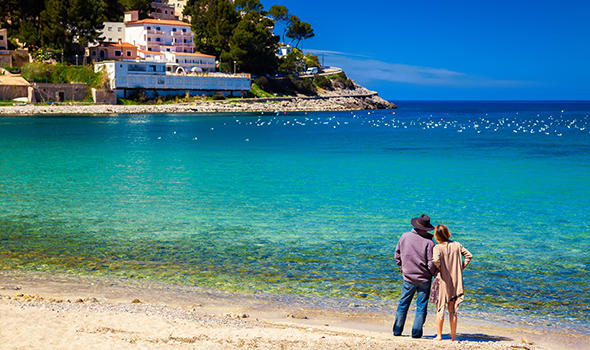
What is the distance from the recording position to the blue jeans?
331 inches

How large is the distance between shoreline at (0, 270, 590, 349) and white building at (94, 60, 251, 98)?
312 ft

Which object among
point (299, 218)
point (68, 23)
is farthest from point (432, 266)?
point (68, 23)

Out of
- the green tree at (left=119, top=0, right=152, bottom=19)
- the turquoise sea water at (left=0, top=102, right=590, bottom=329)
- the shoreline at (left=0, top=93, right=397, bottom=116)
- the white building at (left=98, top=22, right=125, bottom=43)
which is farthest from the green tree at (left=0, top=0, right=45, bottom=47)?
the turquoise sea water at (left=0, top=102, right=590, bottom=329)

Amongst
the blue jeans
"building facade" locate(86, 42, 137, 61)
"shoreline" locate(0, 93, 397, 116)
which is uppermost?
"building facade" locate(86, 42, 137, 61)

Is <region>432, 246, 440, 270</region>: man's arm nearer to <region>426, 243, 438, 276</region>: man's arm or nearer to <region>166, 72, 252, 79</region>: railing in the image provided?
<region>426, 243, 438, 276</region>: man's arm

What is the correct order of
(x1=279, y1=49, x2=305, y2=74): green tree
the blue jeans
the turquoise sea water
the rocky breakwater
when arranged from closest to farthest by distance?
1. the blue jeans
2. the turquoise sea water
3. the rocky breakwater
4. (x1=279, y1=49, x2=305, y2=74): green tree

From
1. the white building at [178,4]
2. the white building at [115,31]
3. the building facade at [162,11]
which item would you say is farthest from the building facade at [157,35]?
the white building at [178,4]

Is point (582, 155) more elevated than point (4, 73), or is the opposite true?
point (4, 73)

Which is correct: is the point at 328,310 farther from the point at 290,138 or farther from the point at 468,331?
the point at 290,138

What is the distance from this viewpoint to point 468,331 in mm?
9422

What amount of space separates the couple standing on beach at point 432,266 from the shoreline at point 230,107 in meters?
87.5

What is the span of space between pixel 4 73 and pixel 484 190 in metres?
89.2

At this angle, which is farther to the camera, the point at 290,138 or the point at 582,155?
the point at 290,138

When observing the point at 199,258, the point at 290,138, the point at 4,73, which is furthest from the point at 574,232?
the point at 4,73
